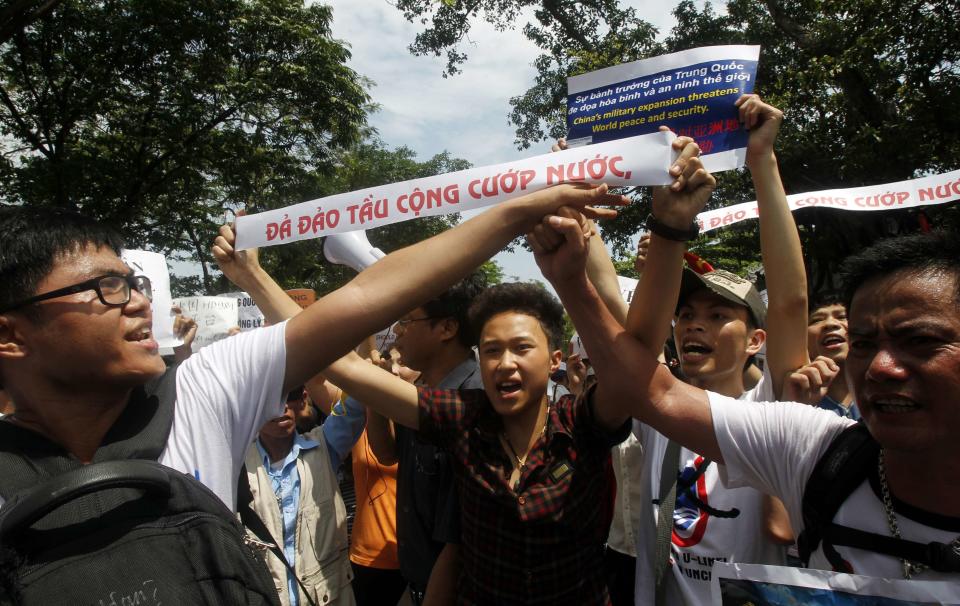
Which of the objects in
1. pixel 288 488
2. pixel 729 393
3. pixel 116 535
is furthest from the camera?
pixel 288 488

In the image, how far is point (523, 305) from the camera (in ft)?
7.96

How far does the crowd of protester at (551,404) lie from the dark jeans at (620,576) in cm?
1

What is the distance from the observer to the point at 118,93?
38.2 ft

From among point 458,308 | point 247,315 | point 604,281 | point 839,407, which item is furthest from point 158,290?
point 839,407

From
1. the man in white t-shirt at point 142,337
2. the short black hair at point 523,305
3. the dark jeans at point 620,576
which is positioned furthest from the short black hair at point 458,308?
the man in white t-shirt at point 142,337

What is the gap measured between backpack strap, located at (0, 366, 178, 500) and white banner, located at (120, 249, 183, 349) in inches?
55.9

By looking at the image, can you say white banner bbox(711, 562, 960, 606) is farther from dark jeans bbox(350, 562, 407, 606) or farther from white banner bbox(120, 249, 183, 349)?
white banner bbox(120, 249, 183, 349)

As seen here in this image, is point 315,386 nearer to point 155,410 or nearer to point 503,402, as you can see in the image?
point 503,402

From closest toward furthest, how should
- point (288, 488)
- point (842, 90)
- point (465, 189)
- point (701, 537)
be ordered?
point (465, 189) → point (701, 537) → point (288, 488) → point (842, 90)

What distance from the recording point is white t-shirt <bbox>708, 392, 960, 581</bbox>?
133 centimetres

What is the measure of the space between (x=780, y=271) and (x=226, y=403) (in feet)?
5.45

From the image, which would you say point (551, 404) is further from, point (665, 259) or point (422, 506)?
point (665, 259)

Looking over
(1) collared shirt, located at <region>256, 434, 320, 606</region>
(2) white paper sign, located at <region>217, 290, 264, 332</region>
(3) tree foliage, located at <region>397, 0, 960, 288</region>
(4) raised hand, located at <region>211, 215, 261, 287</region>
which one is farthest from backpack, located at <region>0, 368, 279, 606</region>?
(3) tree foliage, located at <region>397, 0, 960, 288</region>

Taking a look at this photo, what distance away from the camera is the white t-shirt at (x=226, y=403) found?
4.70 feet
